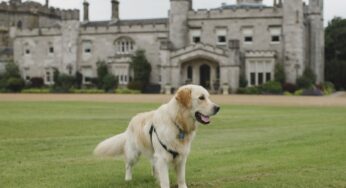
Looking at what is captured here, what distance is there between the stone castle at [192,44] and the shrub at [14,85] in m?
5.90

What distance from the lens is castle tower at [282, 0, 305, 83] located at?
5372 cm

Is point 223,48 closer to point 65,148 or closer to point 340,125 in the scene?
point 340,125

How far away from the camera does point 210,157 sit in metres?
11.6

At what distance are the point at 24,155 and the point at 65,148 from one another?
1327mm

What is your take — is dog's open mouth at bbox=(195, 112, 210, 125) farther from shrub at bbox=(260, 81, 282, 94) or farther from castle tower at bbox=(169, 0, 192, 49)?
castle tower at bbox=(169, 0, 192, 49)

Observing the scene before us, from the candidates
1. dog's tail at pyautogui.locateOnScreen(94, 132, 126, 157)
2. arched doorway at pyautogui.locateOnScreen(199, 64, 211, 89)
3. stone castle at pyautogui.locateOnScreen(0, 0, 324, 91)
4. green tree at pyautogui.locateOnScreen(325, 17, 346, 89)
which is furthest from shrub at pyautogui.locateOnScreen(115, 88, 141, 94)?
dog's tail at pyautogui.locateOnScreen(94, 132, 126, 157)

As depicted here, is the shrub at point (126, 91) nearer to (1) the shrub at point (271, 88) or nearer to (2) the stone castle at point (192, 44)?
(2) the stone castle at point (192, 44)

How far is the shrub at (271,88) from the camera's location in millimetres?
49500

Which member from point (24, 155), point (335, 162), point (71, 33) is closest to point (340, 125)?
point (335, 162)

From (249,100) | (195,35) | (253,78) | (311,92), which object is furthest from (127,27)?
(249,100)

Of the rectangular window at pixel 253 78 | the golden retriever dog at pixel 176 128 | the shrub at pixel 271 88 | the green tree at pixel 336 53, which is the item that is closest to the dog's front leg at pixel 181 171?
the golden retriever dog at pixel 176 128

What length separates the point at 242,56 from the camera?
5478 centimetres

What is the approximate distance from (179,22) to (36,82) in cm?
1689

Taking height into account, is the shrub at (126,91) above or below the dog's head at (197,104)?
below
